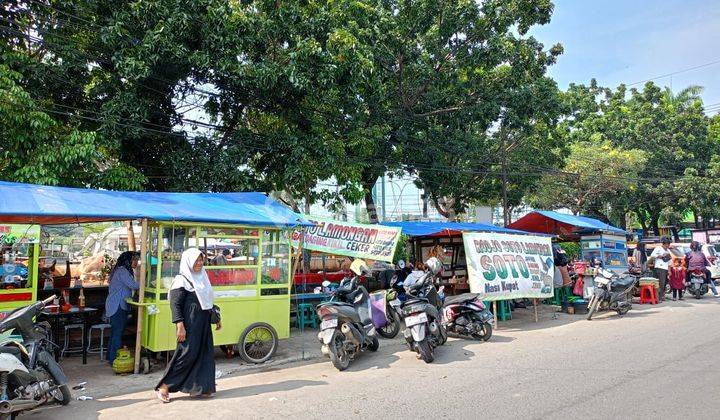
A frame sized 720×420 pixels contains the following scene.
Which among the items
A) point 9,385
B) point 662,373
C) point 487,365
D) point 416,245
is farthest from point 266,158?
point 662,373

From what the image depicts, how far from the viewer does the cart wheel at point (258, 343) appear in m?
7.81

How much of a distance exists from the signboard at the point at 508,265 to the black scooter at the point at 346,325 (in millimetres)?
3045

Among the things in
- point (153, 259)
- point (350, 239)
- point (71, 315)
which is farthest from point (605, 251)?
point (71, 315)

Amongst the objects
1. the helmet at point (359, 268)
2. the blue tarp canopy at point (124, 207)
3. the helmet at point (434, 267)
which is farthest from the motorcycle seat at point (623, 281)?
the blue tarp canopy at point (124, 207)

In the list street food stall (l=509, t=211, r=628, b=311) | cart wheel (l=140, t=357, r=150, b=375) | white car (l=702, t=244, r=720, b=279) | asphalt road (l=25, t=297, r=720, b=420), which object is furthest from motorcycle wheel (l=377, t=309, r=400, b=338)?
white car (l=702, t=244, r=720, b=279)

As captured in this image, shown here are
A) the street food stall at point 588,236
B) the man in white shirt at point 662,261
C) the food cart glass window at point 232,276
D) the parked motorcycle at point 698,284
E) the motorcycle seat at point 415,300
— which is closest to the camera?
the food cart glass window at point 232,276

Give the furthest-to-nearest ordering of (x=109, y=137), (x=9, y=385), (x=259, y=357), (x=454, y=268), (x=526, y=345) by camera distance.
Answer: (x=454, y=268) < (x=109, y=137) < (x=526, y=345) < (x=259, y=357) < (x=9, y=385)

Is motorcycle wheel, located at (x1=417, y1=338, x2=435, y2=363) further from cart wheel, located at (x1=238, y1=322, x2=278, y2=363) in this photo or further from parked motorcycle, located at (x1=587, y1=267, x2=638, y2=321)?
parked motorcycle, located at (x1=587, y1=267, x2=638, y2=321)

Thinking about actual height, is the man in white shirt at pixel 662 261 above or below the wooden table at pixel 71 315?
above

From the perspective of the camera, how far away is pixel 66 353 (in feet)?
27.3

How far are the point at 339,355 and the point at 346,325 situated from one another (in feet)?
1.42

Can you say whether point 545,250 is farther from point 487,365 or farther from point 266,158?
point 266,158

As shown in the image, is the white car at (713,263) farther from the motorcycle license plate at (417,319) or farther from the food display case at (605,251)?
the motorcycle license plate at (417,319)

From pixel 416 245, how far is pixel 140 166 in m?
7.70
